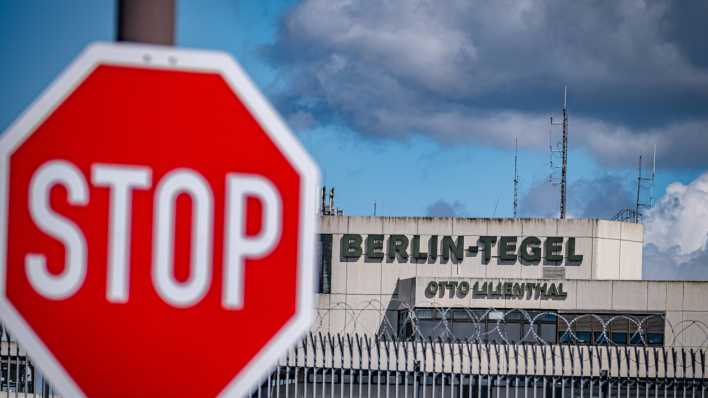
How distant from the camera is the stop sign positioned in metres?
2.60

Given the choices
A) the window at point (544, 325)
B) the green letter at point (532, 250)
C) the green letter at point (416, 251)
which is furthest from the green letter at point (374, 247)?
the green letter at point (532, 250)

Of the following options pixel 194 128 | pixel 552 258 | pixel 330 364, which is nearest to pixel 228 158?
pixel 194 128

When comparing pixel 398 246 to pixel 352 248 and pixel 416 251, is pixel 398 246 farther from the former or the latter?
pixel 352 248

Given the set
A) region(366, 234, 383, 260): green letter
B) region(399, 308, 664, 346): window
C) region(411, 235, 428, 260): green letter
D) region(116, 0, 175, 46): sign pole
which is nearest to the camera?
region(116, 0, 175, 46): sign pole

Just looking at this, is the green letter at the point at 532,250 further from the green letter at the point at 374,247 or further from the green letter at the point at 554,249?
the green letter at the point at 374,247

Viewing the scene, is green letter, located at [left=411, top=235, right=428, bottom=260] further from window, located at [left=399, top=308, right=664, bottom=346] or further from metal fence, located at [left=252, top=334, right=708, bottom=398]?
metal fence, located at [left=252, top=334, right=708, bottom=398]

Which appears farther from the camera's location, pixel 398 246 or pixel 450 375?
pixel 398 246

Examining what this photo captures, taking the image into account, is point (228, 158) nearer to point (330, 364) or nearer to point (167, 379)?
point (167, 379)

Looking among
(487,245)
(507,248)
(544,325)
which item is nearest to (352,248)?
(487,245)

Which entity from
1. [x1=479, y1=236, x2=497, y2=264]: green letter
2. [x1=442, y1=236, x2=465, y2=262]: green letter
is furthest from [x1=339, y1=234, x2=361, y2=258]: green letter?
[x1=479, y1=236, x2=497, y2=264]: green letter

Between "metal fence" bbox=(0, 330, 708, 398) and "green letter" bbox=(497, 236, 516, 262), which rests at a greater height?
"green letter" bbox=(497, 236, 516, 262)

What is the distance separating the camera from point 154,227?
8.54 feet

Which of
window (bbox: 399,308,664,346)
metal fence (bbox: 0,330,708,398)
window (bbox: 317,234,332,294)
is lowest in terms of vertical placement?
window (bbox: 399,308,664,346)

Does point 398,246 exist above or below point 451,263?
above
